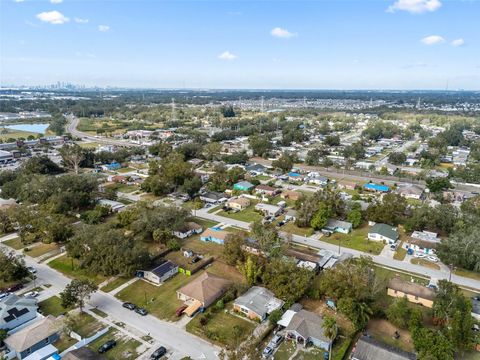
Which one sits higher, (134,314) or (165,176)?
(165,176)

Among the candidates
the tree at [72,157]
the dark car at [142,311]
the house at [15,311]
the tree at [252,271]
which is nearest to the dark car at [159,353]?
the dark car at [142,311]

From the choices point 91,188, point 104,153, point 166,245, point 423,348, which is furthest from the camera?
point 104,153

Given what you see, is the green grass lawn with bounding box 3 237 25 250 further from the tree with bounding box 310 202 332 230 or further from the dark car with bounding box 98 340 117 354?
the tree with bounding box 310 202 332 230

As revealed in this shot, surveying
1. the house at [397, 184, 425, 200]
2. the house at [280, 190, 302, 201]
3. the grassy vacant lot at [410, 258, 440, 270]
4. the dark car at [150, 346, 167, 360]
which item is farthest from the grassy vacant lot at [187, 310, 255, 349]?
the house at [397, 184, 425, 200]

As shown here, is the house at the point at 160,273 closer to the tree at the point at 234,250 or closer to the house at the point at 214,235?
the tree at the point at 234,250

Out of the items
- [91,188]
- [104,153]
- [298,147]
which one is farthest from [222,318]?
[298,147]

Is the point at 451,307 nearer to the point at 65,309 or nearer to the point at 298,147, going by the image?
the point at 65,309

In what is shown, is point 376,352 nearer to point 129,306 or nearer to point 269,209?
point 129,306
